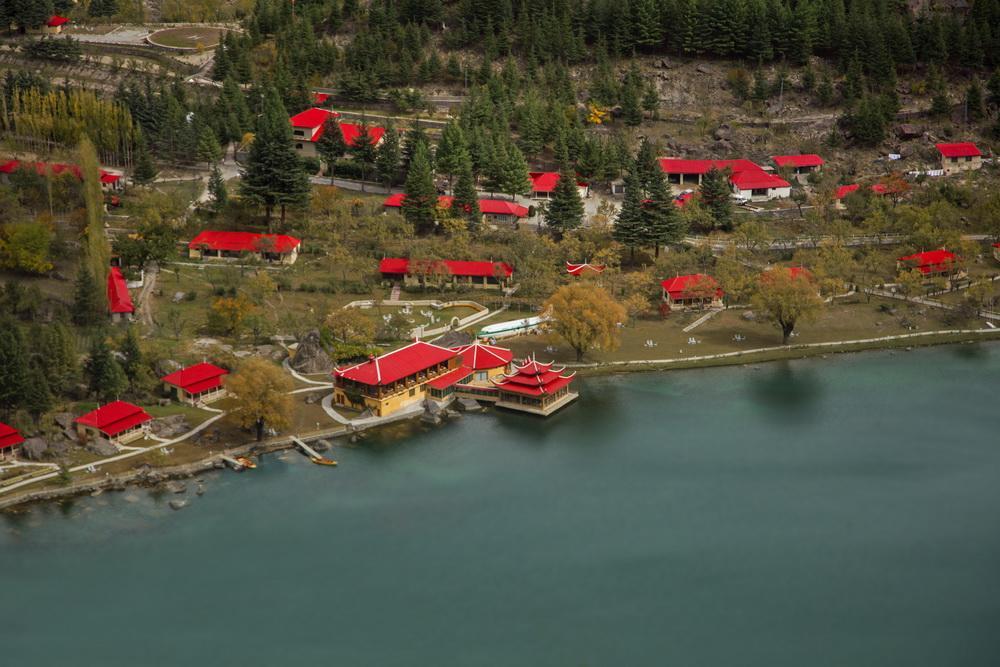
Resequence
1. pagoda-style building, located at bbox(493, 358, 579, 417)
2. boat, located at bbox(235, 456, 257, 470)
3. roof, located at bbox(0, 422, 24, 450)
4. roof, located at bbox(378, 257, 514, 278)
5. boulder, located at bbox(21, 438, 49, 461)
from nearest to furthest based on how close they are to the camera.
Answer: roof, located at bbox(0, 422, 24, 450), boulder, located at bbox(21, 438, 49, 461), boat, located at bbox(235, 456, 257, 470), pagoda-style building, located at bbox(493, 358, 579, 417), roof, located at bbox(378, 257, 514, 278)

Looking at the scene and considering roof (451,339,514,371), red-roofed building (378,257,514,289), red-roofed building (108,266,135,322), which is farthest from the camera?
red-roofed building (378,257,514,289)

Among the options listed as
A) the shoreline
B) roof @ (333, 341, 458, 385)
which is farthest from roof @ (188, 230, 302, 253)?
the shoreline

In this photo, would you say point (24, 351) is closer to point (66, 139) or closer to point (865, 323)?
point (66, 139)

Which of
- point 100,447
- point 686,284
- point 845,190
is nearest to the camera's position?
point 100,447

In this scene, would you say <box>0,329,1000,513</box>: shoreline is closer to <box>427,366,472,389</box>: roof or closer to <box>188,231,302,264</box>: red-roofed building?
<box>427,366,472,389</box>: roof

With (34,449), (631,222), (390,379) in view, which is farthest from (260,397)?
(631,222)

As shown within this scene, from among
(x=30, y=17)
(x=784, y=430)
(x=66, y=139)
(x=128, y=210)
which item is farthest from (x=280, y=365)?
(x=30, y=17)

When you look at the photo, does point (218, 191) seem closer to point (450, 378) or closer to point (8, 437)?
point (450, 378)
